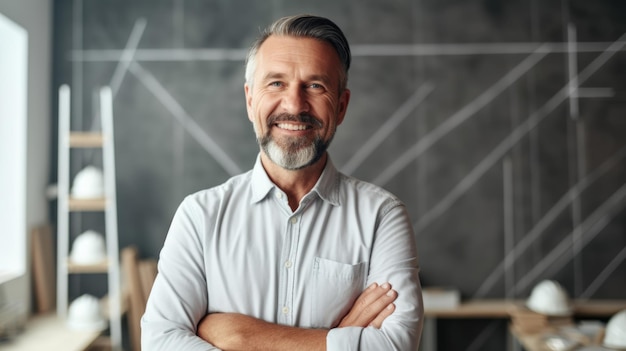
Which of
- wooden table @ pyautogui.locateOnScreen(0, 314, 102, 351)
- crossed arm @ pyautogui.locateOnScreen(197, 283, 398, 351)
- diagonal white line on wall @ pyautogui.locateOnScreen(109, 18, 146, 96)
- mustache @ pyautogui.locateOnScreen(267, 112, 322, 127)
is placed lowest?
wooden table @ pyautogui.locateOnScreen(0, 314, 102, 351)

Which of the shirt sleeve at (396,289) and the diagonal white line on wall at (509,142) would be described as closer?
the shirt sleeve at (396,289)

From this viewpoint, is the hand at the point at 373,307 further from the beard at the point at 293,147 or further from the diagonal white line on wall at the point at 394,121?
the diagonal white line on wall at the point at 394,121

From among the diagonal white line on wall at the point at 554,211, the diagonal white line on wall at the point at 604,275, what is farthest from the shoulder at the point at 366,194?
the diagonal white line on wall at the point at 604,275

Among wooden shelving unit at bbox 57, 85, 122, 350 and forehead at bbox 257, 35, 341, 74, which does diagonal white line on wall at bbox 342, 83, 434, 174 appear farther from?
forehead at bbox 257, 35, 341, 74

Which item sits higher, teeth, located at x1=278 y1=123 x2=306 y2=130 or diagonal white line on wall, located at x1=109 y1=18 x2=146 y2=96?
diagonal white line on wall, located at x1=109 y1=18 x2=146 y2=96

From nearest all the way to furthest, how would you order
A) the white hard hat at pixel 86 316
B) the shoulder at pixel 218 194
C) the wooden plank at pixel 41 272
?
the shoulder at pixel 218 194 < the white hard hat at pixel 86 316 < the wooden plank at pixel 41 272

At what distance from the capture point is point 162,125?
3080 mm

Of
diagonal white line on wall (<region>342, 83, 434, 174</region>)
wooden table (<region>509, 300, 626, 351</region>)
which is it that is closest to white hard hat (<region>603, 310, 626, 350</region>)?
wooden table (<region>509, 300, 626, 351</region>)

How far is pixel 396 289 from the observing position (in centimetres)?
116

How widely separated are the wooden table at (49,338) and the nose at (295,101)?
5.46 ft

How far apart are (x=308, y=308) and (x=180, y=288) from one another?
277 millimetres

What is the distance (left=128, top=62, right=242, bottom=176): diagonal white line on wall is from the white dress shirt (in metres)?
1.84

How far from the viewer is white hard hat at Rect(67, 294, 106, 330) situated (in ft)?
8.36

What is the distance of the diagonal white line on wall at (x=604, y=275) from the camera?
3062mm
